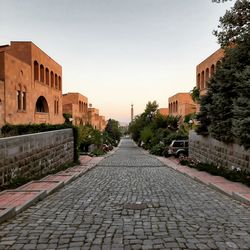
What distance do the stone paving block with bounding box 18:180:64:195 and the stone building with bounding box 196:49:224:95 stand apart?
75.7 feet

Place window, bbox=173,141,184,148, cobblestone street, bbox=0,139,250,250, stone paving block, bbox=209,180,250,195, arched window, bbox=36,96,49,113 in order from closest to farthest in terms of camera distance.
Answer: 1. cobblestone street, bbox=0,139,250,250
2. stone paving block, bbox=209,180,250,195
3. window, bbox=173,141,184,148
4. arched window, bbox=36,96,49,113

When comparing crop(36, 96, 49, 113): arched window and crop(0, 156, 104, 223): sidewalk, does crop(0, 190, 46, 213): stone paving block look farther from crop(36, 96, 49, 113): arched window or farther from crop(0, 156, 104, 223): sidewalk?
crop(36, 96, 49, 113): arched window

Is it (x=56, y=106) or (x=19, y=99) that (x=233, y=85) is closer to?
(x=19, y=99)

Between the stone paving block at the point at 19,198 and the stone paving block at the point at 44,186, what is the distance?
582 mm

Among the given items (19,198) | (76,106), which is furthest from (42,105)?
(19,198)

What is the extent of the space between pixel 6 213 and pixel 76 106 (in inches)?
2158

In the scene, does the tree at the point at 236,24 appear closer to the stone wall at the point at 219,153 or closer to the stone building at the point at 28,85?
the stone wall at the point at 219,153

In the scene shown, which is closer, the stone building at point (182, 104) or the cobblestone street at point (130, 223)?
the cobblestone street at point (130, 223)

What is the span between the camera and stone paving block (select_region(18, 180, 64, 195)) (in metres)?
9.24

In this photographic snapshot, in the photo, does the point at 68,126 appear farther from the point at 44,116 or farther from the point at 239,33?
the point at 44,116

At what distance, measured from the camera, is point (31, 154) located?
1171 cm

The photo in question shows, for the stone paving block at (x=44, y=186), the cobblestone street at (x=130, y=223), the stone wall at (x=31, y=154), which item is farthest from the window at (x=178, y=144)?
the cobblestone street at (x=130, y=223)

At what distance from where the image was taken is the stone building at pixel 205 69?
102 ft

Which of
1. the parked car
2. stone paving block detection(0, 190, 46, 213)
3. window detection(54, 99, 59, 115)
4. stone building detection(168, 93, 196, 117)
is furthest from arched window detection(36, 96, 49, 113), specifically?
stone paving block detection(0, 190, 46, 213)
